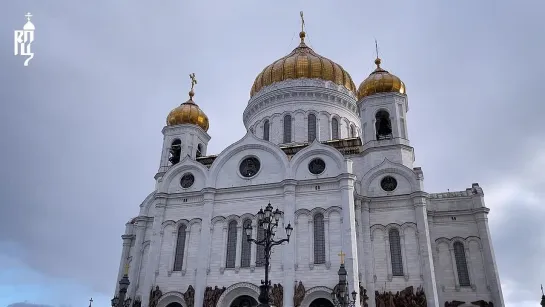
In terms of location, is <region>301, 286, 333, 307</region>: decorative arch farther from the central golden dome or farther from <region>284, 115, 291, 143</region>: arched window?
the central golden dome

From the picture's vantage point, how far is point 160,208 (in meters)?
26.0

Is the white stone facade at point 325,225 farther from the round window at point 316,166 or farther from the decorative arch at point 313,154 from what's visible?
the round window at point 316,166

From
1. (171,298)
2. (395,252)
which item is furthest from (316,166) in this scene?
(171,298)

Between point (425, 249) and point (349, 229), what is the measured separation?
4.02m

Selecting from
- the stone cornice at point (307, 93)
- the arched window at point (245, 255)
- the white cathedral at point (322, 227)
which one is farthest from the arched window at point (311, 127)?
the arched window at point (245, 255)

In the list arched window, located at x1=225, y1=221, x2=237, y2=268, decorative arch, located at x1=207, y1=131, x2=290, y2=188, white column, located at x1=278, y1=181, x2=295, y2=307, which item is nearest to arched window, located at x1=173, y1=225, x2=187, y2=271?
arched window, located at x1=225, y1=221, x2=237, y2=268

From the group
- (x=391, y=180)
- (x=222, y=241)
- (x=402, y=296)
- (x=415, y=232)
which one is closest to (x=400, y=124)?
(x=391, y=180)

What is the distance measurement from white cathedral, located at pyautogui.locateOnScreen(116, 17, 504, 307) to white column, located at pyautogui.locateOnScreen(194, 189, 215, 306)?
0.06 meters

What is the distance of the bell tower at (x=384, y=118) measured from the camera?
2536 cm

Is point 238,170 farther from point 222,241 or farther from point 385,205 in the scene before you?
point 385,205

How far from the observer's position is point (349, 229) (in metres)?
21.8

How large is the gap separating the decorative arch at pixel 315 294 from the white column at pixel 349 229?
4.07 ft

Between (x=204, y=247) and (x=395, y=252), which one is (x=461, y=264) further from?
(x=204, y=247)

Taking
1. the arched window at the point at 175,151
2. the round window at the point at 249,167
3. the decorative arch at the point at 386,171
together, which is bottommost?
the decorative arch at the point at 386,171
